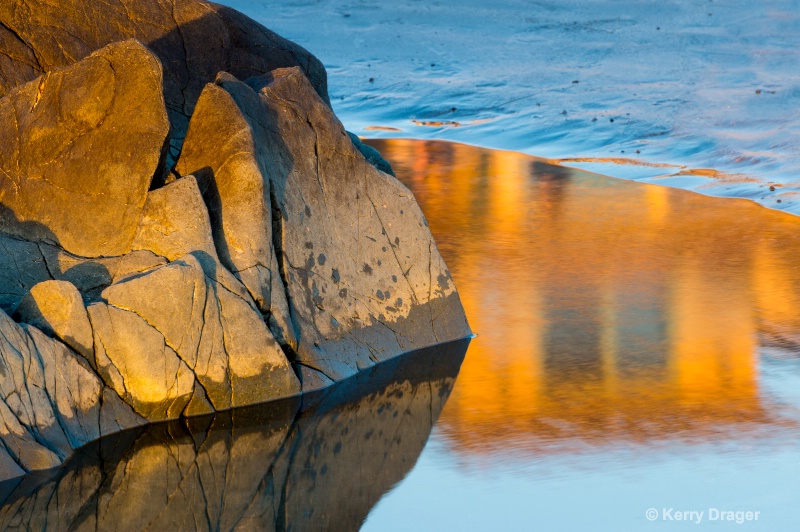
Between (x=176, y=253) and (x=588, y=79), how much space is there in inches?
415

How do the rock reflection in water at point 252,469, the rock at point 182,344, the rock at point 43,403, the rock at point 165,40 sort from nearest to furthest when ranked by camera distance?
the rock reflection in water at point 252,469
the rock at point 43,403
the rock at point 182,344
the rock at point 165,40

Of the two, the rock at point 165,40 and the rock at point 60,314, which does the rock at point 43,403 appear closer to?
the rock at point 60,314

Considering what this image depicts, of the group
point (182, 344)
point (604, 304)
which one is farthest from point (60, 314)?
point (604, 304)

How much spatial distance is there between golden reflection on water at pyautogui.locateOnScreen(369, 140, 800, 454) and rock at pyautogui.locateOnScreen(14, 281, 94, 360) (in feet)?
5.92

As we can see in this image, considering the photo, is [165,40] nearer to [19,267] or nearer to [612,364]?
[19,267]

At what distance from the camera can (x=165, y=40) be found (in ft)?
29.2

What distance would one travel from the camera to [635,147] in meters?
13.6

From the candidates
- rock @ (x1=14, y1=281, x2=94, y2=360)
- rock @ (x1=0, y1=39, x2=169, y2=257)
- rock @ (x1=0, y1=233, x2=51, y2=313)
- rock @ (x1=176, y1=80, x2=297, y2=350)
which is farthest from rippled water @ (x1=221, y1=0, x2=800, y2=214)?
rock @ (x1=14, y1=281, x2=94, y2=360)

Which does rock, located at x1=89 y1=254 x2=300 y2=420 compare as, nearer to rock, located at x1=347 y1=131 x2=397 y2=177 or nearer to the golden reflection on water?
the golden reflection on water

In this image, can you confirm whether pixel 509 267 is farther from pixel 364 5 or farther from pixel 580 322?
pixel 364 5

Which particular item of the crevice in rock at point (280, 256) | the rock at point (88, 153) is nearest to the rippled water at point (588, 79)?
the crevice in rock at point (280, 256)

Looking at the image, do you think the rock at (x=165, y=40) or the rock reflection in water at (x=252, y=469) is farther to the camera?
the rock at (x=165, y=40)

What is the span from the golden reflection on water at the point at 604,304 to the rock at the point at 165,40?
6.66 ft

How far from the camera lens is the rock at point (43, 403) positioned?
228 inches
